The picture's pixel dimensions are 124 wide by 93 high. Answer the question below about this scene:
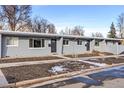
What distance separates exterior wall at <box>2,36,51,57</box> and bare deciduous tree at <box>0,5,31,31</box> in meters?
24.9

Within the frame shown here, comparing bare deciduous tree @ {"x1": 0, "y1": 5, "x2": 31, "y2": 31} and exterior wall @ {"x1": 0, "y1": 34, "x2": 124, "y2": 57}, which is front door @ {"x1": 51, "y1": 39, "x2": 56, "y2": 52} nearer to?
exterior wall @ {"x1": 0, "y1": 34, "x2": 124, "y2": 57}

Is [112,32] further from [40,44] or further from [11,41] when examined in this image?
[11,41]

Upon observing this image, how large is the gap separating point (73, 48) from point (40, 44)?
5.74 metres

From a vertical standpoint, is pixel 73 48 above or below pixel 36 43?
below

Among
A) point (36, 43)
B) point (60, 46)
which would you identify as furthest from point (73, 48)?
point (36, 43)

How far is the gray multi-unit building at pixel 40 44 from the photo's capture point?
22.5 metres

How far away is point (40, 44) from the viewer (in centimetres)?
2577

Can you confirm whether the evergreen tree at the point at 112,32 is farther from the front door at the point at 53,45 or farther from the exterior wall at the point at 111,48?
the front door at the point at 53,45

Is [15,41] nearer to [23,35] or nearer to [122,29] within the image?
[23,35]

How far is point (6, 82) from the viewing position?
35.7 ft

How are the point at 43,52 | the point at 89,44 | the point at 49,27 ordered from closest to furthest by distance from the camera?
the point at 43,52 → the point at 89,44 → the point at 49,27

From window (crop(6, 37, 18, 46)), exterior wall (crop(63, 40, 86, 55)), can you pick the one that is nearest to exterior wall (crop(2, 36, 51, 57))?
window (crop(6, 37, 18, 46))

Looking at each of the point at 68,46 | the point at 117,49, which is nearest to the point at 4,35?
the point at 68,46
